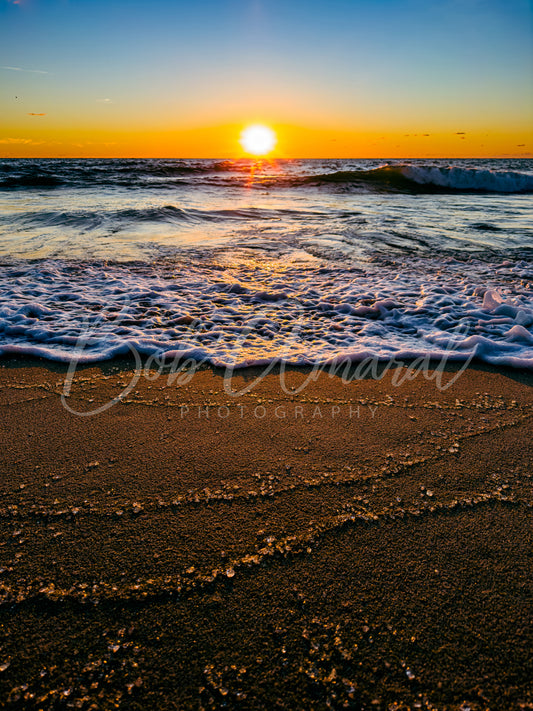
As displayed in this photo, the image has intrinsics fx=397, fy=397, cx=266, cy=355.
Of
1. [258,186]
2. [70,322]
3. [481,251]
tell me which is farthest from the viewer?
[258,186]

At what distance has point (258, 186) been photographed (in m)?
20.6

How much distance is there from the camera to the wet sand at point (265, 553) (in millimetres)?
1274

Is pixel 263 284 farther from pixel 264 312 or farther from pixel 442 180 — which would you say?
pixel 442 180

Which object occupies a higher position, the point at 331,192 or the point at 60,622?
the point at 331,192

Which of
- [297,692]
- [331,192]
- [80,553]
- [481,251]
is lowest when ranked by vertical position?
[297,692]

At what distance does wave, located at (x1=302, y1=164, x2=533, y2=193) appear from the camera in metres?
21.5

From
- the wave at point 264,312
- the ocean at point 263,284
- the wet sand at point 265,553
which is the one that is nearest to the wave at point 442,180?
the ocean at point 263,284

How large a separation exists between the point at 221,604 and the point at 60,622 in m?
0.57

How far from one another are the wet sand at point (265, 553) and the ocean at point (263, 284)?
0.97m

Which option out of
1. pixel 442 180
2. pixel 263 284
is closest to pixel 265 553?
pixel 263 284

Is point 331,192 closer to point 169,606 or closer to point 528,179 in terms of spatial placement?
point 528,179

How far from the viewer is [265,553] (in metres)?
1.68

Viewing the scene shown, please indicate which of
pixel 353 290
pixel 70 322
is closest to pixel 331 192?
pixel 353 290

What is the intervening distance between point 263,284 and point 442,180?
21.0 meters
